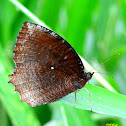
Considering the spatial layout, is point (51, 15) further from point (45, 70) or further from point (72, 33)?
point (45, 70)

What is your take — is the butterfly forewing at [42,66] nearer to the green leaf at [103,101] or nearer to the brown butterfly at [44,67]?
the brown butterfly at [44,67]

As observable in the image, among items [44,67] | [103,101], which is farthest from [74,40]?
[103,101]

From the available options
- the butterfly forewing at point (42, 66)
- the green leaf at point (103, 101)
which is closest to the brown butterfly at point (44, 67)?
the butterfly forewing at point (42, 66)

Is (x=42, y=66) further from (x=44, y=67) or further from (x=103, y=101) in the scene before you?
(x=103, y=101)

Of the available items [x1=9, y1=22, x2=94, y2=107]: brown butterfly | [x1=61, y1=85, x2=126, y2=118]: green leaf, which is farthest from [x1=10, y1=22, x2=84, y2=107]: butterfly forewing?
[x1=61, y1=85, x2=126, y2=118]: green leaf

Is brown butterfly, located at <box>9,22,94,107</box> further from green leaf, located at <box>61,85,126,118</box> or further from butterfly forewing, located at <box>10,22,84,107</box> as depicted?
green leaf, located at <box>61,85,126,118</box>

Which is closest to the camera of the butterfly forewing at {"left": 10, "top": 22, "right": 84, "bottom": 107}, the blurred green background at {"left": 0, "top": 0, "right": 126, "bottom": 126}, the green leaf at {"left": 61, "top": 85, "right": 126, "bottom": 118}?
the green leaf at {"left": 61, "top": 85, "right": 126, "bottom": 118}
